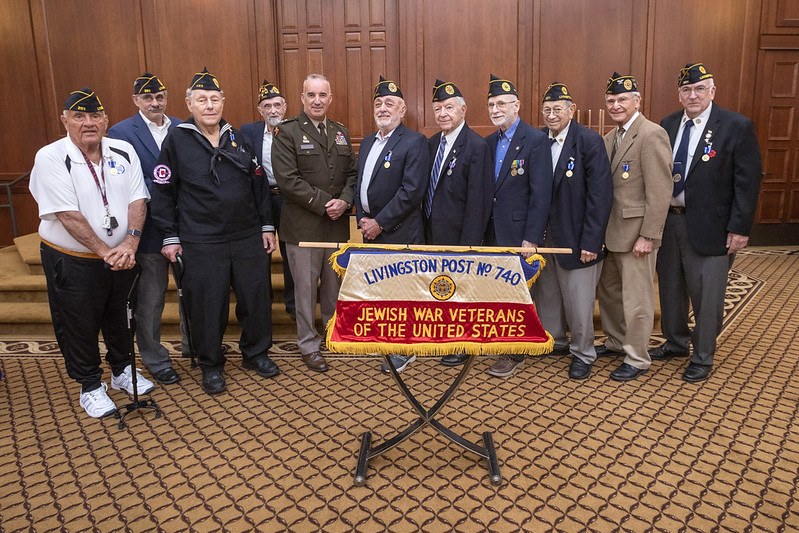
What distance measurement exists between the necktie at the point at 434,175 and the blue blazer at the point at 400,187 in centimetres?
4

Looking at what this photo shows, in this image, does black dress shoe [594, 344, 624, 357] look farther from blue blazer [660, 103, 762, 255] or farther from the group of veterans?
blue blazer [660, 103, 762, 255]

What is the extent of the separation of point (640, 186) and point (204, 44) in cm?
501

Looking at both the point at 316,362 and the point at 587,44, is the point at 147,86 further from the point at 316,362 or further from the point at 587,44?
the point at 587,44

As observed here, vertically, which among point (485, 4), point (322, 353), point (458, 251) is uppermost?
point (485, 4)

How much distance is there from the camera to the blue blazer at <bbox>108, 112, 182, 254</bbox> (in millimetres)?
3141

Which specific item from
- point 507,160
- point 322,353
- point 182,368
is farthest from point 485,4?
point 182,368

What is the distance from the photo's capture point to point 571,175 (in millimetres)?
3084

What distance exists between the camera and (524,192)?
3.12m

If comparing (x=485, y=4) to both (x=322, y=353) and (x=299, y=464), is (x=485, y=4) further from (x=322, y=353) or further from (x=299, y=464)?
(x=299, y=464)

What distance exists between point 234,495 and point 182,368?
152 cm

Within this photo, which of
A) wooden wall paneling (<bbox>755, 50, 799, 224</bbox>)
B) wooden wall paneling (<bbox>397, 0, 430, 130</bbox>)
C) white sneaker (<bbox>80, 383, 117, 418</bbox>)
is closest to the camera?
→ white sneaker (<bbox>80, 383, 117, 418</bbox>)

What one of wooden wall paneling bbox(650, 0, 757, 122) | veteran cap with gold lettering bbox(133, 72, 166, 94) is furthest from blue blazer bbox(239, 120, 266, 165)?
wooden wall paneling bbox(650, 0, 757, 122)

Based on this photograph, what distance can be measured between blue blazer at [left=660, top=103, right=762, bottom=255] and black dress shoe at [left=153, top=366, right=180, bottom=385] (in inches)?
119

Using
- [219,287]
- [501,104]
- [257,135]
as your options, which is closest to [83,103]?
[219,287]
